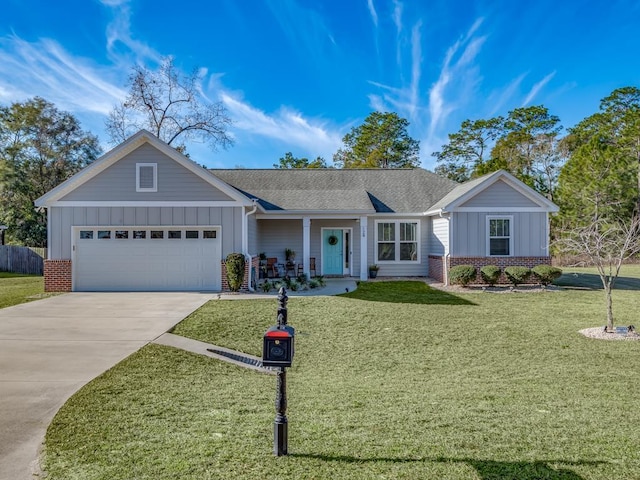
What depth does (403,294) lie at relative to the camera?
41.5 ft

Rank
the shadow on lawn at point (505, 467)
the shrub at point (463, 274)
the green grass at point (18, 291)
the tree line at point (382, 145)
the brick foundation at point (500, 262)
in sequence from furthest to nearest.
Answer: the tree line at point (382, 145)
the brick foundation at point (500, 262)
the shrub at point (463, 274)
the green grass at point (18, 291)
the shadow on lawn at point (505, 467)

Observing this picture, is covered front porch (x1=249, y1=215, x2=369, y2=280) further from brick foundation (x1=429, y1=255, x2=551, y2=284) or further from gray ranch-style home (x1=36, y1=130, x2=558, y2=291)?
brick foundation (x1=429, y1=255, x2=551, y2=284)

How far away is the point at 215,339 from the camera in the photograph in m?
7.45

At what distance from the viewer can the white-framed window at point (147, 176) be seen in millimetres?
13305

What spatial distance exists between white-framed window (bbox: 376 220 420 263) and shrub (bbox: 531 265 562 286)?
456cm

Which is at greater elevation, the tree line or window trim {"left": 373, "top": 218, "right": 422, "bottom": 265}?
the tree line

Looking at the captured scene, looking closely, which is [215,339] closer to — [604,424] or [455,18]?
[604,424]

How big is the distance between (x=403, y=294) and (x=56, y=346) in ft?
29.4

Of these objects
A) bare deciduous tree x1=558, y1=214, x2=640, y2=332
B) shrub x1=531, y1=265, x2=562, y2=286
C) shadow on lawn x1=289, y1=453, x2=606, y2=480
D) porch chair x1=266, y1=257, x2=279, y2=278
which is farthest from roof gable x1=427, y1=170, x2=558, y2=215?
shadow on lawn x1=289, y1=453, x2=606, y2=480

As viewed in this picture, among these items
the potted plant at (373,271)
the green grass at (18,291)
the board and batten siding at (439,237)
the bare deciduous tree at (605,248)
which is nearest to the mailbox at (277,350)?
the bare deciduous tree at (605,248)

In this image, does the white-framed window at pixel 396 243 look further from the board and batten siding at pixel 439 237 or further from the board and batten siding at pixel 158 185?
the board and batten siding at pixel 158 185

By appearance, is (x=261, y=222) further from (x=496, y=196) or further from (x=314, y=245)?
(x=496, y=196)

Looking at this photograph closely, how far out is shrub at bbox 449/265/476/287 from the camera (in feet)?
45.9

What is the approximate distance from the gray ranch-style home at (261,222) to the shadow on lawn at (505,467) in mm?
10442
